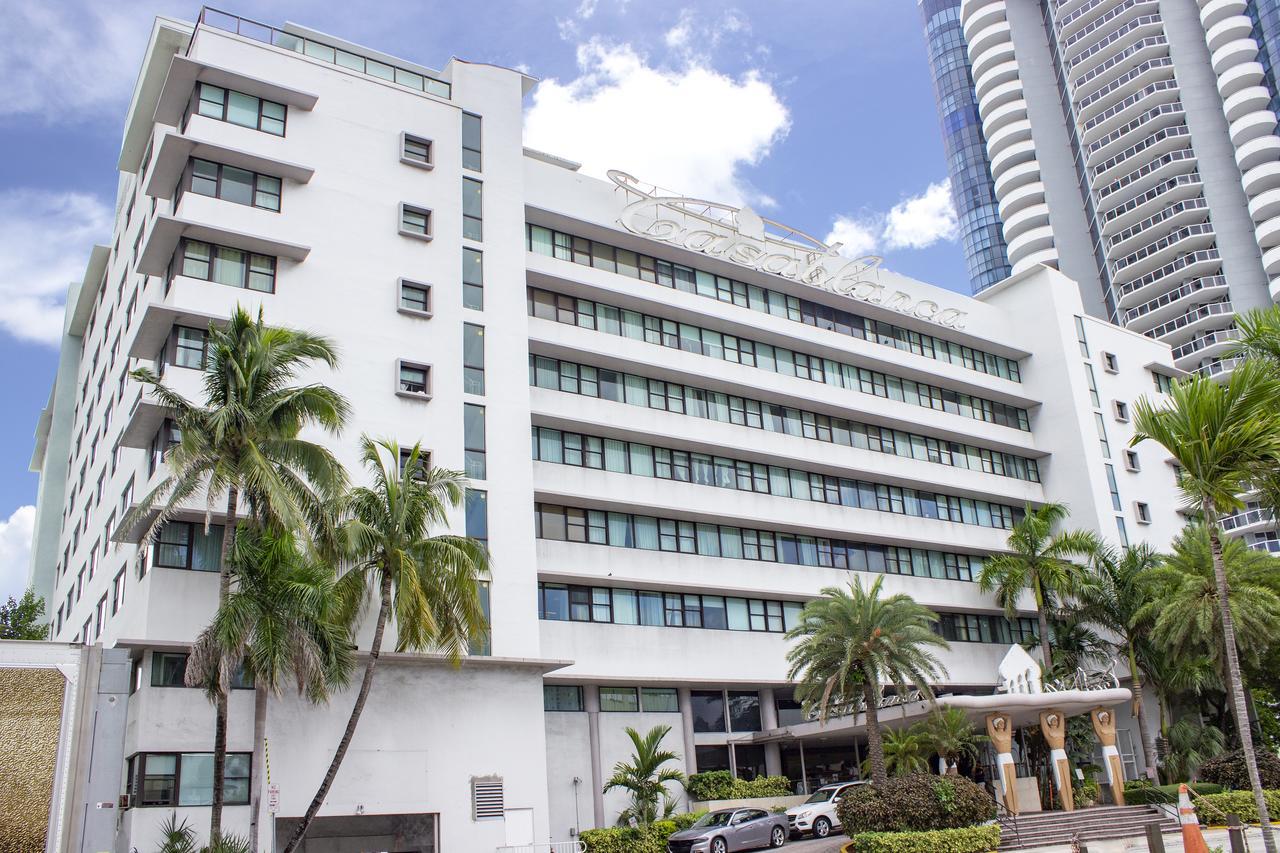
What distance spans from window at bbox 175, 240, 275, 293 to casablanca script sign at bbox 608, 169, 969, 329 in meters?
16.6

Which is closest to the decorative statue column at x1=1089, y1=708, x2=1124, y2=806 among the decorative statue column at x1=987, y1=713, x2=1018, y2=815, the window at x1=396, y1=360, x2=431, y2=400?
the decorative statue column at x1=987, y1=713, x2=1018, y2=815

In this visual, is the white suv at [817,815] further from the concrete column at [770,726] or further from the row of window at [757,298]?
the row of window at [757,298]

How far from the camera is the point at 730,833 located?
34.6 m

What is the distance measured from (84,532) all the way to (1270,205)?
95.0m

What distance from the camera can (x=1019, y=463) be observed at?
61531mm

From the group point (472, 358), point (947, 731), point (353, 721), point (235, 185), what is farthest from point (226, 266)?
point (947, 731)

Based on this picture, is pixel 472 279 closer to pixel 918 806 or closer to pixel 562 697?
pixel 562 697

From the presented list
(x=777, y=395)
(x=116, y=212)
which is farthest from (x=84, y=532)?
(x=777, y=395)

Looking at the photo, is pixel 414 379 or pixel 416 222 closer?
pixel 414 379

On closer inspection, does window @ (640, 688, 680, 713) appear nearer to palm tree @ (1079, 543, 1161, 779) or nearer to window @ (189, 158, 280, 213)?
palm tree @ (1079, 543, 1161, 779)

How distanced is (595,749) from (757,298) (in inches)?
887

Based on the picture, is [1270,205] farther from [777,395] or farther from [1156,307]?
[777,395]

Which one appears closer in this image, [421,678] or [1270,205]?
[421,678]

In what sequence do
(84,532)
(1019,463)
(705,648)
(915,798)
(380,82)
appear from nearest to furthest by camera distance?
(915,798) < (380,82) < (705,648) < (84,532) < (1019,463)
